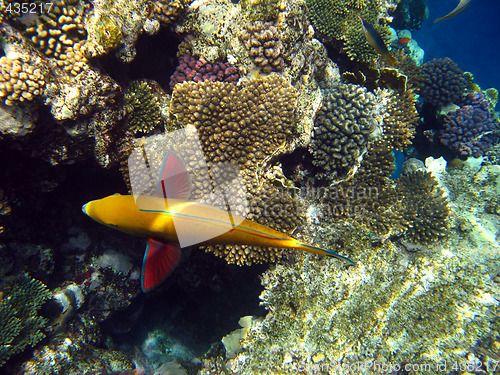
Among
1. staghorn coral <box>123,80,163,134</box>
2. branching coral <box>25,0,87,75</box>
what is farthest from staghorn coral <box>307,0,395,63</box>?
branching coral <box>25,0,87,75</box>

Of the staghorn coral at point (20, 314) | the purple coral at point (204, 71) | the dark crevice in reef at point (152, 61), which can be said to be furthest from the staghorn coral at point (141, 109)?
the staghorn coral at point (20, 314)

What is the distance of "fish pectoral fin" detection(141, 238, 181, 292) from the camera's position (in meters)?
2.46

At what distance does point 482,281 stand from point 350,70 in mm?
4715

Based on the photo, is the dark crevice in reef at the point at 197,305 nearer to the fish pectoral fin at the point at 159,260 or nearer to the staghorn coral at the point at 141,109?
the fish pectoral fin at the point at 159,260

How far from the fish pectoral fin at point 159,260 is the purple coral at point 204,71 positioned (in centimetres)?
256

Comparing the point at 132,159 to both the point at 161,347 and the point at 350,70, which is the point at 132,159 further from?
the point at 161,347

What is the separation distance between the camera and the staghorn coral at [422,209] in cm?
462

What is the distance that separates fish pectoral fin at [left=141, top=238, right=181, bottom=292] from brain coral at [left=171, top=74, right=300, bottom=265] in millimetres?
940

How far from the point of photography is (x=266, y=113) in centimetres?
341

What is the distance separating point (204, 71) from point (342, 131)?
244 centimetres

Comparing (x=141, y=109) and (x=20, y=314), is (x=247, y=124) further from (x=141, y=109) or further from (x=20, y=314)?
(x=20, y=314)

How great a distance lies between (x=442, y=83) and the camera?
6.88 meters

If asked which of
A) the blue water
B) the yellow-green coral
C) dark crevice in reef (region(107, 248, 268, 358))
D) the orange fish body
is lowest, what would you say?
dark crevice in reef (region(107, 248, 268, 358))

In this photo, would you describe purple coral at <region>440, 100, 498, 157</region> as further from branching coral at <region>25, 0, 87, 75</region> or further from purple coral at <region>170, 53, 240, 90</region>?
branching coral at <region>25, 0, 87, 75</region>
